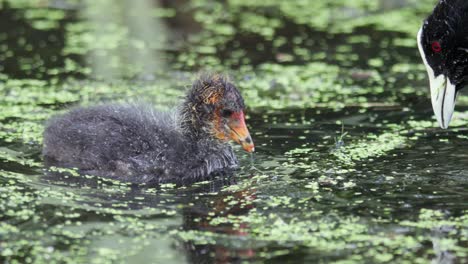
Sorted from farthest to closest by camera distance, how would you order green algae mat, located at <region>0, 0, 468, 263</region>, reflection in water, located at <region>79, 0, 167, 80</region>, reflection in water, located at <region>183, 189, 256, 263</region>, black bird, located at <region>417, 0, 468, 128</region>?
reflection in water, located at <region>79, 0, 167, 80</region>
black bird, located at <region>417, 0, 468, 128</region>
green algae mat, located at <region>0, 0, 468, 263</region>
reflection in water, located at <region>183, 189, 256, 263</region>

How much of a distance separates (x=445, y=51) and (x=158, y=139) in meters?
2.42

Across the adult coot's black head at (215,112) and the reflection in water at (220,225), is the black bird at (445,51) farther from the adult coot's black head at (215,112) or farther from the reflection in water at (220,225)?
the reflection in water at (220,225)

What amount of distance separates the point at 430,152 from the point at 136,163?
2.29 metres

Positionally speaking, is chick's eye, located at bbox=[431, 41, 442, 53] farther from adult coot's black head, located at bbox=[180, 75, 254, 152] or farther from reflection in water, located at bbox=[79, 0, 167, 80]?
reflection in water, located at bbox=[79, 0, 167, 80]

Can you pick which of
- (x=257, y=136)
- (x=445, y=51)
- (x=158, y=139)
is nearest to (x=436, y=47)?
(x=445, y=51)

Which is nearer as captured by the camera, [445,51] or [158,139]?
[158,139]

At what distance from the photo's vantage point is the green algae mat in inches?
219

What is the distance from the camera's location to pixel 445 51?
25.1 feet

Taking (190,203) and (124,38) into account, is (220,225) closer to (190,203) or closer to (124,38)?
(190,203)

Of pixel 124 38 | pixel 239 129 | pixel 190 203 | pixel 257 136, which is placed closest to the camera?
pixel 190 203

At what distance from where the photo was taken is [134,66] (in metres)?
10.4

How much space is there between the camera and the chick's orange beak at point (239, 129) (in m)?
7.05

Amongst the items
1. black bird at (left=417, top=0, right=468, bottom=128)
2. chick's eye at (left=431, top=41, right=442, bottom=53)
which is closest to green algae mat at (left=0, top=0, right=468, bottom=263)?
black bird at (left=417, top=0, right=468, bottom=128)

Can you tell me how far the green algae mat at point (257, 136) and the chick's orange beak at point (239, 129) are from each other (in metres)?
0.24
